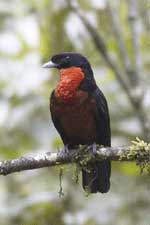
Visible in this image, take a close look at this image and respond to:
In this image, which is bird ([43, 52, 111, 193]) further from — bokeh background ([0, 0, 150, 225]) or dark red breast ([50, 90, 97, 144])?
bokeh background ([0, 0, 150, 225])

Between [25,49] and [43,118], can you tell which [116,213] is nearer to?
[43,118]

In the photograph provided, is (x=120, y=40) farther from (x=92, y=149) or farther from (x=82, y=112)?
(x=92, y=149)

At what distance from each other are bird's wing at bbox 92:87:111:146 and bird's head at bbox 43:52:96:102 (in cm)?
6

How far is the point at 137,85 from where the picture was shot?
5871 mm

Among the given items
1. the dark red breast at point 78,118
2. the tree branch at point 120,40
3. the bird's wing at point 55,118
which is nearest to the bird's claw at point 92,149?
the dark red breast at point 78,118

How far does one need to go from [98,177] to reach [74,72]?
634 millimetres

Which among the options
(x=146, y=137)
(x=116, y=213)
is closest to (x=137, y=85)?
(x=146, y=137)

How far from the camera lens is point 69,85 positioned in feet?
14.7

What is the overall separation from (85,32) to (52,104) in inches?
76.3

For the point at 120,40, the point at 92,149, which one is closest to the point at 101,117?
the point at 92,149

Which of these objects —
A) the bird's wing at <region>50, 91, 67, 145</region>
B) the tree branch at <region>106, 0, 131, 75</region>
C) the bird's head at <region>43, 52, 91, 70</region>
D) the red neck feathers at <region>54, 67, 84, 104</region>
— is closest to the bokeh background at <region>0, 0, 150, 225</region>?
the tree branch at <region>106, 0, 131, 75</region>

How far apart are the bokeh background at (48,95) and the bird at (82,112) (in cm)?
22

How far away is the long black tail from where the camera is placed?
4.54 m

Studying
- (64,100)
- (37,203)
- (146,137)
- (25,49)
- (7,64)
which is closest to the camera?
(64,100)
